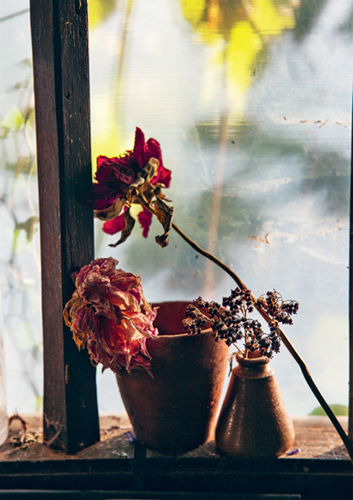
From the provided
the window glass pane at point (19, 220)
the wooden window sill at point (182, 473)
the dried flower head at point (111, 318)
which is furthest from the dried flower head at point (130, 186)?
the wooden window sill at point (182, 473)

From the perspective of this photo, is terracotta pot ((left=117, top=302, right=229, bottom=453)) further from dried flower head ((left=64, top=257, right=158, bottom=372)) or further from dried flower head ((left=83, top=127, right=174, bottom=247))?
dried flower head ((left=83, top=127, right=174, bottom=247))

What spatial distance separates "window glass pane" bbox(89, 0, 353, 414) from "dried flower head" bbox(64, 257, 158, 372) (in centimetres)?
21

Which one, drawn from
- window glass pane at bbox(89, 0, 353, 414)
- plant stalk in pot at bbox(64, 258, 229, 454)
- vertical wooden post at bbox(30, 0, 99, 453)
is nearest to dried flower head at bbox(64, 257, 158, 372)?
plant stalk in pot at bbox(64, 258, 229, 454)

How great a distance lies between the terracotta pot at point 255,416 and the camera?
2.27 ft

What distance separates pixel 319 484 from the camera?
74 centimetres

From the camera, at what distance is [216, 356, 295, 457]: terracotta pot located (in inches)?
27.3

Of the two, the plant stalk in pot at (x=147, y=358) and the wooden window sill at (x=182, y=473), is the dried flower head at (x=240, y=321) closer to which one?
the plant stalk in pot at (x=147, y=358)

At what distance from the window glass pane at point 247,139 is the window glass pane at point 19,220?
14 centimetres

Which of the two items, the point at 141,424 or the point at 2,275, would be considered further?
the point at 2,275

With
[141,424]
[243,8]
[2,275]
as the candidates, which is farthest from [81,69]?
[141,424]

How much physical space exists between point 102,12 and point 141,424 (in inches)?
33.6

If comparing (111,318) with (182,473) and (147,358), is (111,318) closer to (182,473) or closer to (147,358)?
(147,358)

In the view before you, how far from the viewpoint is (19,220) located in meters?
0.84

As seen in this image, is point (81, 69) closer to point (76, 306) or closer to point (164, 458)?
point (76, 306)
